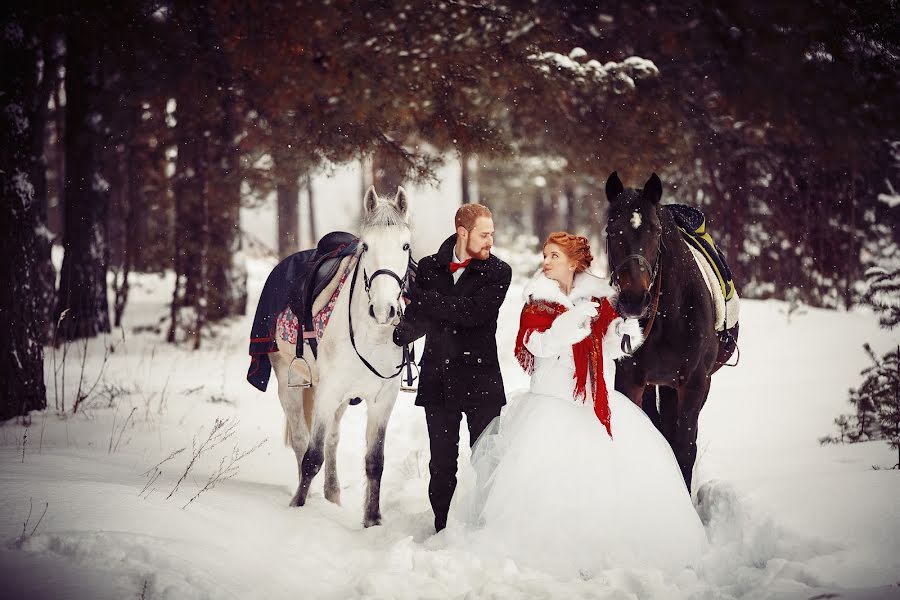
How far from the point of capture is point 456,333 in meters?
4.17

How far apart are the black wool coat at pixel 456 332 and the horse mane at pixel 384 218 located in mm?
298

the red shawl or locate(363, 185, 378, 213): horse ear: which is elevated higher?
locate(363, 185, 378, 213): horse ear

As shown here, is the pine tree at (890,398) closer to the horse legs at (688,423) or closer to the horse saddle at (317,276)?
the horse legs at (688,423)

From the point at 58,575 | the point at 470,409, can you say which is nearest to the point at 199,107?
the point at 470,409

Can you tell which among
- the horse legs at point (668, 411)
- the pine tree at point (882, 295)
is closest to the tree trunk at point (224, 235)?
the horse legs at point (668, 411)

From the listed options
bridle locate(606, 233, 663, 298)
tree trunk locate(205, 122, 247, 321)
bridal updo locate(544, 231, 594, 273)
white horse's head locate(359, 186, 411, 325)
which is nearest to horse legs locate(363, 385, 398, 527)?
white horse's head locate(359, 186, 411, 325)

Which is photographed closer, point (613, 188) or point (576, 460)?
point (576, 460)

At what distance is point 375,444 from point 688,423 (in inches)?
84.8

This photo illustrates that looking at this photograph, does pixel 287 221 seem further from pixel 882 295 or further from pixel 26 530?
pixel 26 530

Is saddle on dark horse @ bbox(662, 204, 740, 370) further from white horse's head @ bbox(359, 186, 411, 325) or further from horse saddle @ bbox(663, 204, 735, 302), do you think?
white horse's head @ bbox(359, 186, 411, 325)

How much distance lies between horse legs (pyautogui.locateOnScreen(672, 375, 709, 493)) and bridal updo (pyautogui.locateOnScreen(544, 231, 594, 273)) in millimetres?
1351

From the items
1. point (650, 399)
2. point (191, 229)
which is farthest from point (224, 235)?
point (650, 399)

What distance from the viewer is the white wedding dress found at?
356cm

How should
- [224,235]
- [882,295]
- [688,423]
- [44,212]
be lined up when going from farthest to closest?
[224,235] < [44,212] < [882,295] < [688,423]
